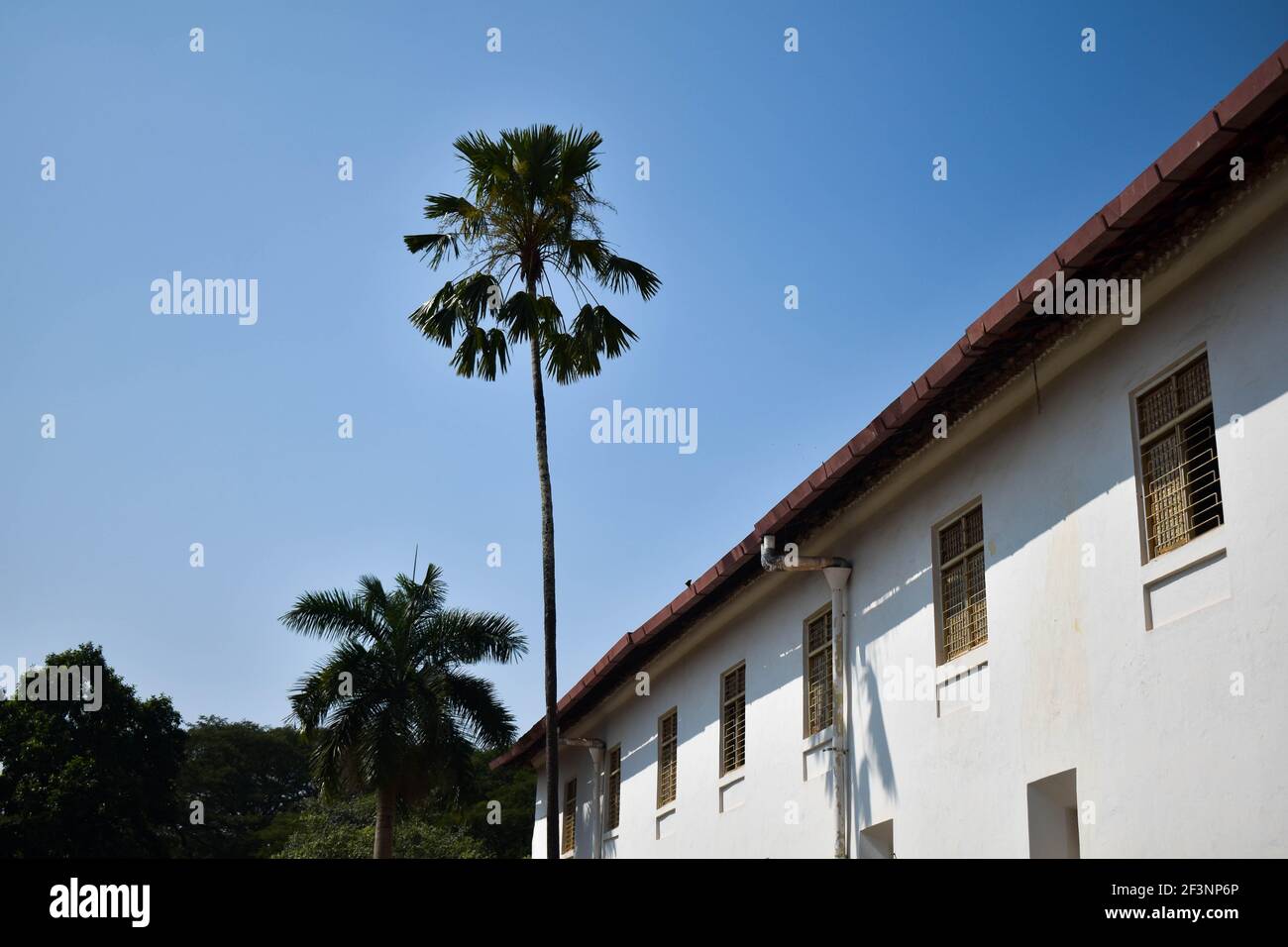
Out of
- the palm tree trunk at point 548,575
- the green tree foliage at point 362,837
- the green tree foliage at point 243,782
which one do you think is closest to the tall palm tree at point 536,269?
the palm tree trunk at point 548,575

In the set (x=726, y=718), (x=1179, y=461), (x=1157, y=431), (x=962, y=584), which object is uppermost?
(x=1157, y=431)

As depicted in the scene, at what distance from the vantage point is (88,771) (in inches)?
1558

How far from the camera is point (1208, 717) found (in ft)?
29.1

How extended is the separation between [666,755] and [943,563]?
339 inches

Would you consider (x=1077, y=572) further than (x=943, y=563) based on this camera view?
No

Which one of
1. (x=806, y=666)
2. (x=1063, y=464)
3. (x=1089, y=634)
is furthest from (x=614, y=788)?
(x=1089, y=634)

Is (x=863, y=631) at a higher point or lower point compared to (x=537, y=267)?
lower

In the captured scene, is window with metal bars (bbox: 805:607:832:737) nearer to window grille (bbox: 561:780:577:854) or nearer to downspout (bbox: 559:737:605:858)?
downspout (bbox: 559:737:605:858)

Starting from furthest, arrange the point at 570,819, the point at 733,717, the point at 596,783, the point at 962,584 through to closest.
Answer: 1. the point at 570,819
2. the point at 596,783
3. the point at 733,717
4. the point at 962,584

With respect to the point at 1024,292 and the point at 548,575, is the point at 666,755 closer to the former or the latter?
the point at 548,575

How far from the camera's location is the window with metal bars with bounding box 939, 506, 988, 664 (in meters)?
12.2

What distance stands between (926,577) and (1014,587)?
1.68 metres
